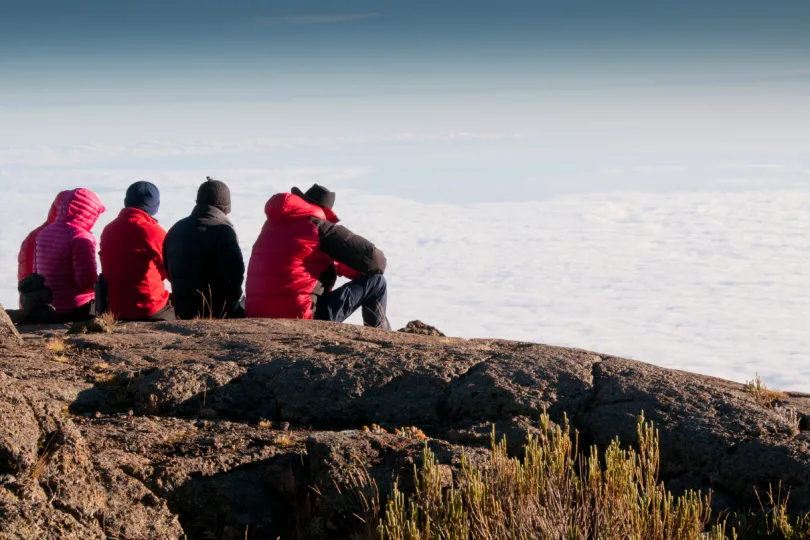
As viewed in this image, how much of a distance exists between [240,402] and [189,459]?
1123 mm

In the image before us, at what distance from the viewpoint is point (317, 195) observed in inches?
401

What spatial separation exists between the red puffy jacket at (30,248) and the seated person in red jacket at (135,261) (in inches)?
33.8

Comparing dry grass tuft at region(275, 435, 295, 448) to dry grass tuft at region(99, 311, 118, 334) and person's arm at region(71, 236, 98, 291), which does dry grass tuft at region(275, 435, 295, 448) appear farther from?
person's arm at region(71, 236, 98, 291)

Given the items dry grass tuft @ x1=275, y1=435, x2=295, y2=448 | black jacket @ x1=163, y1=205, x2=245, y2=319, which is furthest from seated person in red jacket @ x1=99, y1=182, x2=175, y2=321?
dry grass tuft @ x1=275, y1=435, x2=295, y2=448

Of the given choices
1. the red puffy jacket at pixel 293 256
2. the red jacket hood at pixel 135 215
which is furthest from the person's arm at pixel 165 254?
the red puffy jacket at pixel 293 256

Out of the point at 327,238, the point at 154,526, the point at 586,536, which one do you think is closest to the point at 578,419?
the point at 586,536

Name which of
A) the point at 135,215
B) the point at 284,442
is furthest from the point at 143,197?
the point at 284,442

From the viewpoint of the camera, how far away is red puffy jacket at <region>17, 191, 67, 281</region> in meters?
10.7

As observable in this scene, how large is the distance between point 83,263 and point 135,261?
2.30 feet

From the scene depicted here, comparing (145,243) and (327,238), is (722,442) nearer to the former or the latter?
(327,238)

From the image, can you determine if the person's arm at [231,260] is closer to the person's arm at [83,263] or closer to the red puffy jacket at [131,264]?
the red puffy jacket at [131,264]

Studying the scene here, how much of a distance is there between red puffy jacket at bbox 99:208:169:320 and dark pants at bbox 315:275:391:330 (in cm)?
184

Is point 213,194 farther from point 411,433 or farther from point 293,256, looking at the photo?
point 411,433

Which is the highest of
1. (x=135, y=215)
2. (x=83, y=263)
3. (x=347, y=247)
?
(x=135, y=215)
